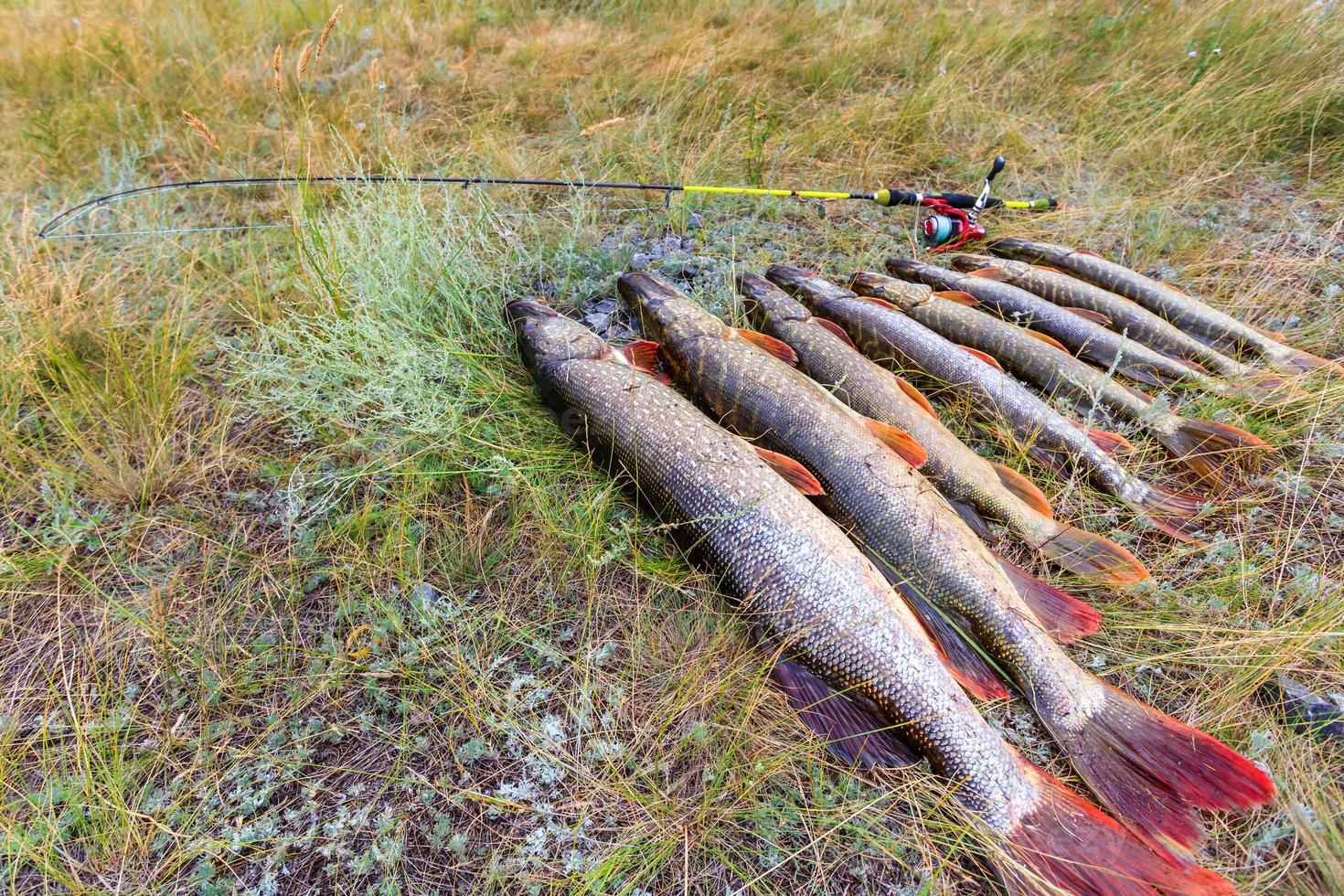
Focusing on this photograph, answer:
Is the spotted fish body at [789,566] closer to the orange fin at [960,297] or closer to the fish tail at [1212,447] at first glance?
the fish tail at [1212,447]

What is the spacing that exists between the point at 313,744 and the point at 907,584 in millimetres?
2175

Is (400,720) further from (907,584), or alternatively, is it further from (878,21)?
(878,21)

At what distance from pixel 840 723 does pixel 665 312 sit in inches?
82.7

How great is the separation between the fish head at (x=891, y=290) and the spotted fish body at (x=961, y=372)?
0.12 meters

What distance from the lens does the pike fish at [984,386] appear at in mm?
2723

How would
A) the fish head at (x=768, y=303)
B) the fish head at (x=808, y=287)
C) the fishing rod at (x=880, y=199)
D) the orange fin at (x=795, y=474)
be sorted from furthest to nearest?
the fishing rod at (x=880, y=199) < the fish head at (x=808, y=287) < the fish head at (x=768, y=303) < the orange fin at (x=795, y=474)

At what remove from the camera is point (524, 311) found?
3.34 m

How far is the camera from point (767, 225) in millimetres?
4277

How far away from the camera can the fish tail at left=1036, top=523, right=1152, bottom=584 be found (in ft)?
7.93

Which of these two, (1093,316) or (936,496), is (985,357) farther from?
(936,496)

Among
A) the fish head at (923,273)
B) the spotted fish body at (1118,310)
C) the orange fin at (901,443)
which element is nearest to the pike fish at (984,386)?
the fish head at (923,273)

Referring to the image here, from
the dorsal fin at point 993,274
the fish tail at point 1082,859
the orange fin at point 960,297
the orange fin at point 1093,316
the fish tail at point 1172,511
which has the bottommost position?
the fish tail at point 1082,859

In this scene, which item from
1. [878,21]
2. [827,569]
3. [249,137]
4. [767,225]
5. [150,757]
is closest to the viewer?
[150,757]

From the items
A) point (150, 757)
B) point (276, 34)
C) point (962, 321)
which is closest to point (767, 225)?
point (962, 321)
